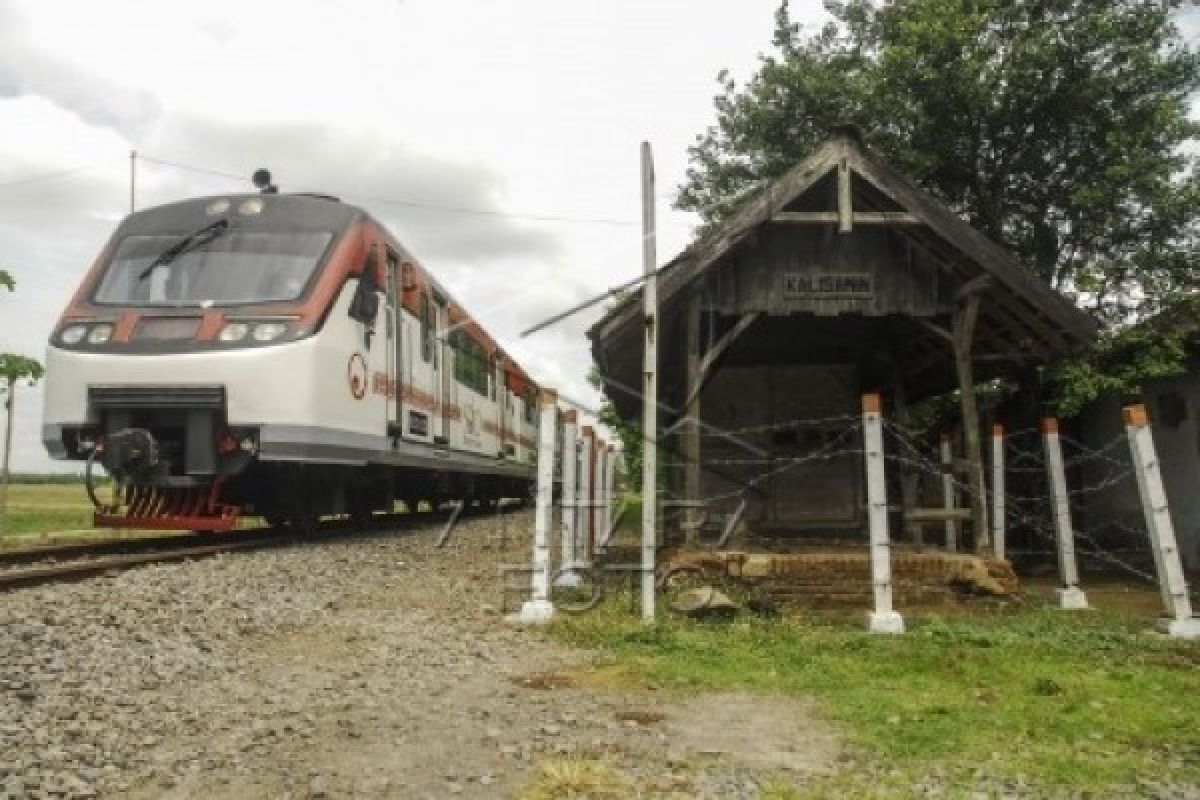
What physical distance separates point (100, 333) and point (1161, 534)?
10.3 meters

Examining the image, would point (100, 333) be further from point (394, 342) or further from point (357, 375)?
point (394, 342)

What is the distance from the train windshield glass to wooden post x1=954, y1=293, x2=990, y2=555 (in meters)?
7.01

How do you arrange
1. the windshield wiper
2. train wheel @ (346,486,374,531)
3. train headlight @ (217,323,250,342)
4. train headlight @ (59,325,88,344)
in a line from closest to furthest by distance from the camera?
1. train headlight @ (217,323,250,342)
2. train headlight @ (59,325,88,344)
3. the windshield wiper
4. train wheel @ (346,486,374,531)

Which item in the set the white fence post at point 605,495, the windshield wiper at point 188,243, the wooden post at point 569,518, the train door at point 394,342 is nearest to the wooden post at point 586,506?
the white fence post at point 605,495

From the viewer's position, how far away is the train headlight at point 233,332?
10.0 metres

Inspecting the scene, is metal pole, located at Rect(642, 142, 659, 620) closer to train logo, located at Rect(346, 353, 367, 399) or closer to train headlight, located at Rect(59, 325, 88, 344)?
train logo, located at Rect(346, 353, 367, 399)

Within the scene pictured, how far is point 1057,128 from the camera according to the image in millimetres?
15242

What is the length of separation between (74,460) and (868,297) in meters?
8.67

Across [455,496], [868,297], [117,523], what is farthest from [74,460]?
[455,496]

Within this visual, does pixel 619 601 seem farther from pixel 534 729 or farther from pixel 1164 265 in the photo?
pixel 1164 265

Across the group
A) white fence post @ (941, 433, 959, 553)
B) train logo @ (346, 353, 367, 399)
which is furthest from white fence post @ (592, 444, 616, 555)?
white fence post @ (941, 433, 959, 553)

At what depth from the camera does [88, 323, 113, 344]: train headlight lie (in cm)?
1021

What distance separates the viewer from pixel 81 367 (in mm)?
10078

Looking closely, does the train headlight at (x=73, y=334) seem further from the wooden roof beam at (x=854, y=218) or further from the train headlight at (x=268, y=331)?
the wooden roof beam at (x=854, y=218)
